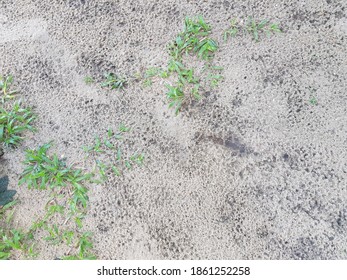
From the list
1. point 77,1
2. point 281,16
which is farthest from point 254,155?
point 77,1

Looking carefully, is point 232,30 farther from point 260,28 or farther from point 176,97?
point 176,97

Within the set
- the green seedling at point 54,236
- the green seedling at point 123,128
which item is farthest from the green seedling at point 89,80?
the green seedling at point 54,236

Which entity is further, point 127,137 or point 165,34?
point 165,34

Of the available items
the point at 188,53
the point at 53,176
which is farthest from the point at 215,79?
the point at 53,176

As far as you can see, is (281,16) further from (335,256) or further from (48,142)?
(48,142)

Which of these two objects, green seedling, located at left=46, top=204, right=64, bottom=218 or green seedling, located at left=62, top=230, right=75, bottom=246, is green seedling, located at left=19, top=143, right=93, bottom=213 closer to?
green seedling, located at left=46, top=204, right=64, bottom=218

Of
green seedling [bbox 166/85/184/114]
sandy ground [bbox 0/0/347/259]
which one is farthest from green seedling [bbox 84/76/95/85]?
green seedling [bbox 166/85/184/114]
